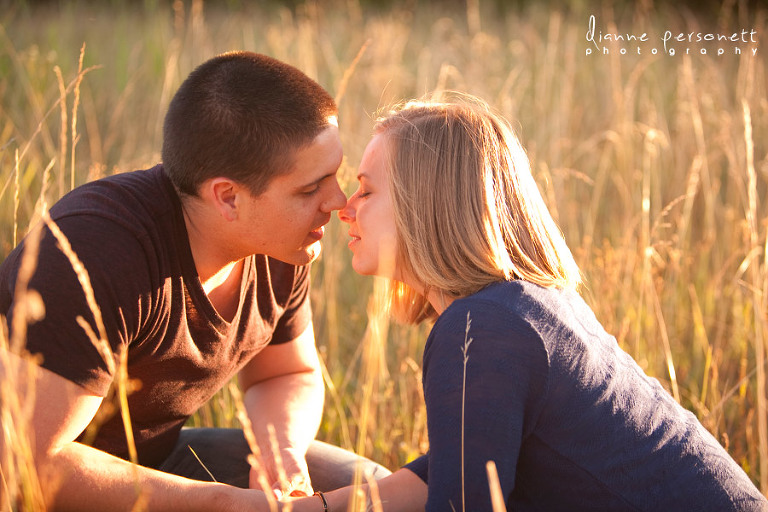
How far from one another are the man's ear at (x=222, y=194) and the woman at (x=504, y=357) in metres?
0.33

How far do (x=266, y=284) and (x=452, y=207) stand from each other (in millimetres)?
734

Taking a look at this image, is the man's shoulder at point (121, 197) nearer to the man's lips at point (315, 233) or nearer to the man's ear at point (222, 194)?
the man's ear at point (222, 194)

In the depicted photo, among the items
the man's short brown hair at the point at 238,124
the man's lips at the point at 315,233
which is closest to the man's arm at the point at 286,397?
the man's lips at the point at 315,233

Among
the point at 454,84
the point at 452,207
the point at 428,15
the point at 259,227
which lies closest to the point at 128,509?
the point at 259,227

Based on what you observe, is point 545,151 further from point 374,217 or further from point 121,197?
point 121,197

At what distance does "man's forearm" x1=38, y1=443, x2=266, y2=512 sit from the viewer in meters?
1.72

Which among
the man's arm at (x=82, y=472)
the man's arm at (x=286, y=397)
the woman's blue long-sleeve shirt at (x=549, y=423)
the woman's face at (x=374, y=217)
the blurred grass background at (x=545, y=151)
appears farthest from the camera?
→ the blurred grass background at (x=545, y=151)

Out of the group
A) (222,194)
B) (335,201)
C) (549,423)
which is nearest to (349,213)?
(335,201)

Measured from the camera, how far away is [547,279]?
1.86 meters

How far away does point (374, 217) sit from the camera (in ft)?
6.49

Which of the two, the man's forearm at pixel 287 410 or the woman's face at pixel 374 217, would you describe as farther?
the man's forearm at pixel 287 410

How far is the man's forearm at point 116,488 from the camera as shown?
1.72m

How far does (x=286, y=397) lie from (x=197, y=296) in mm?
593

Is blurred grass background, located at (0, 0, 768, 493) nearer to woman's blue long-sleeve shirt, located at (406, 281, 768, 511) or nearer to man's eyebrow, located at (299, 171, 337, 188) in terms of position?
woman's blue long-sleeve shirt, located at (406, 281, 768, 511)
